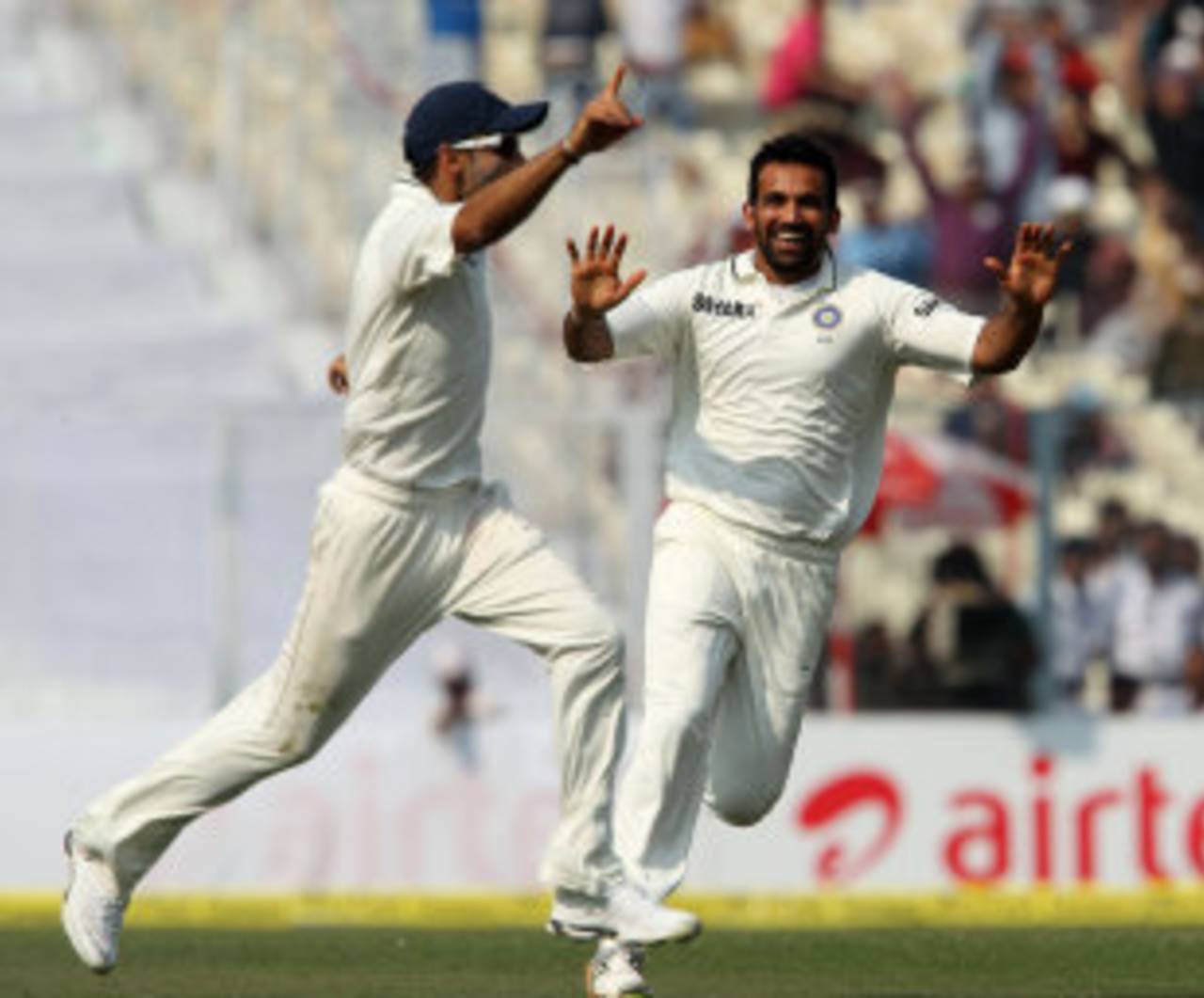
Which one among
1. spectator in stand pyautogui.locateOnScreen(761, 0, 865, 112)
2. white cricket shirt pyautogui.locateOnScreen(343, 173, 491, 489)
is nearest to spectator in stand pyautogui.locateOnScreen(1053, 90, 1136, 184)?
spectator in stand pyautogui.locateOnScreen(761, 0, 865, 112)

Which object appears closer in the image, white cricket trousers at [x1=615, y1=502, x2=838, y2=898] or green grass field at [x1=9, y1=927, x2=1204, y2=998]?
white cricket trousers at [x1=615, y1=502, x2=838, y2=898]

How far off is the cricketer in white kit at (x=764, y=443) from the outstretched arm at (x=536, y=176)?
451 millimetres

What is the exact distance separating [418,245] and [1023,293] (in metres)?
1.24

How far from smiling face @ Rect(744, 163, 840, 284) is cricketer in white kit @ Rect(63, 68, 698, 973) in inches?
20.5

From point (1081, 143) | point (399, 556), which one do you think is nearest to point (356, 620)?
point (399, 556)

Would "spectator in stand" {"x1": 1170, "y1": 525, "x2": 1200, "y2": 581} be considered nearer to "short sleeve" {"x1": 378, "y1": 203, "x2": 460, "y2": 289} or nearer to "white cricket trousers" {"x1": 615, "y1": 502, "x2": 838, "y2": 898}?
"white cricket trousers" {"x1": 615, "y1": 502, "x2": 838, "y2": 898}

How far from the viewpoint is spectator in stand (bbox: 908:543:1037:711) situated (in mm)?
13023

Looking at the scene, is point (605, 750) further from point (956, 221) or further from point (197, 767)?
point (956, 221)

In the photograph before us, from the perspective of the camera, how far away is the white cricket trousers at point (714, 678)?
26.5ft

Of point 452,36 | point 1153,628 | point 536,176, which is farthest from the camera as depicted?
point 452,36

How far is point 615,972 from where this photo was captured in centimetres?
782

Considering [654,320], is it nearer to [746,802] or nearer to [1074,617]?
[746,802]

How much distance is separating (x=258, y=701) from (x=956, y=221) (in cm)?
710

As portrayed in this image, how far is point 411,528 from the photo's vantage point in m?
8.21
